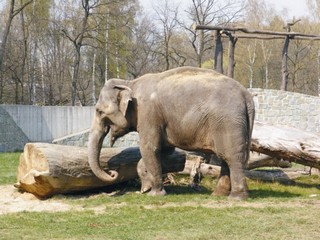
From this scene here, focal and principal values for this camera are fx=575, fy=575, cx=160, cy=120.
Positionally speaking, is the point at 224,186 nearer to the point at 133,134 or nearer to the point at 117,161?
the point at 117,161

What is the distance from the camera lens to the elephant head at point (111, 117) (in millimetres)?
10102

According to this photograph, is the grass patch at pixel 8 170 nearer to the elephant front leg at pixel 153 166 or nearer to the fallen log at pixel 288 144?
the elephant front leg at pixel 153 166

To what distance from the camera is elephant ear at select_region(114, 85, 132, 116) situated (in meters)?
10.1

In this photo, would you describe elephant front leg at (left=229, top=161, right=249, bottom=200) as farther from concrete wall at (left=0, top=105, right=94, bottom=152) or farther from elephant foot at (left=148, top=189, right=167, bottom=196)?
concrete wall at (left=0, top=105, right=94, bottom=152)

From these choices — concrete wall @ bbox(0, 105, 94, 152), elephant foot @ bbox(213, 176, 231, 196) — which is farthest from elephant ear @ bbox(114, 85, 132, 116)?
concrete wall @ bbox(0, 105, 94, 152)

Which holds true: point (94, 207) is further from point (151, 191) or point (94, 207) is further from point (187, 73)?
point (187, 73)

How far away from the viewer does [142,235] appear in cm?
684

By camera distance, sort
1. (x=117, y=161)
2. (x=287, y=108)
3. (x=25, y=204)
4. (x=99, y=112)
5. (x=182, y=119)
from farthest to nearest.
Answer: (x=287, y=108) → (x=117, y=161) → (x=99, y=112) → (x=182, y=119) → (x=25, y=204)

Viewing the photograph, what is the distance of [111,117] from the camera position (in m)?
10.3

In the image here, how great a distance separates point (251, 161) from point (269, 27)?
134 ft

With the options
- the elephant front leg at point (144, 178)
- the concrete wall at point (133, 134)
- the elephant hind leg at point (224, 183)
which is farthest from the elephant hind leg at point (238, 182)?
the concrete wall at point (133, 134)

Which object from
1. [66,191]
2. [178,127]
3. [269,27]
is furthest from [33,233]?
[269,27]

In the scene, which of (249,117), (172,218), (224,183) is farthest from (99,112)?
(172,218)

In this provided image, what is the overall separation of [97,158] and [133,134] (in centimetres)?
1183
